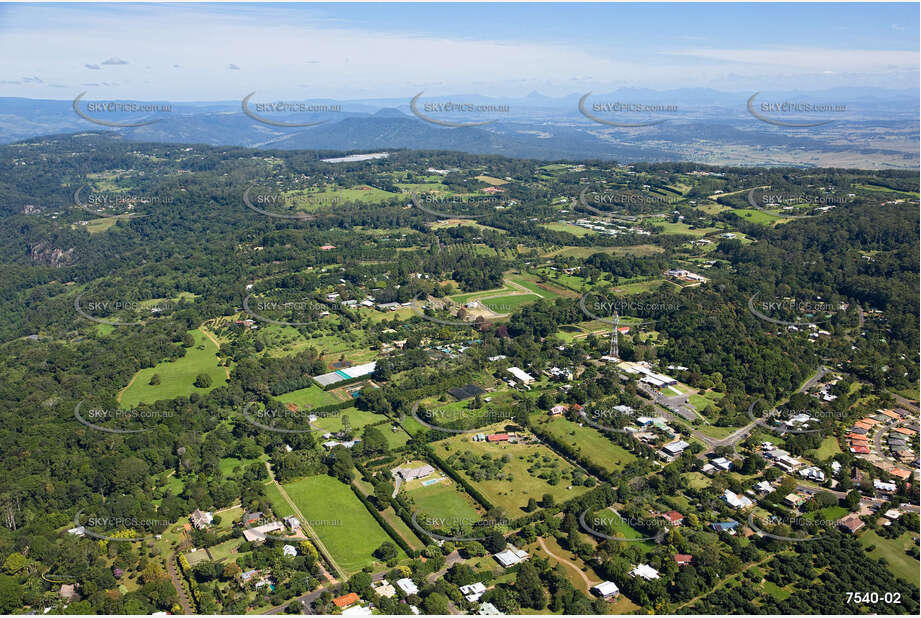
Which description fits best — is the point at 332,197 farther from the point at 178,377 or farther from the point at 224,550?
the point at 224,550

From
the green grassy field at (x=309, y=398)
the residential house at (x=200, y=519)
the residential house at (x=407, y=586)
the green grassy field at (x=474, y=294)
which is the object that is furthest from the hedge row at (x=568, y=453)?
the green grassy field at (x=474, y=294)

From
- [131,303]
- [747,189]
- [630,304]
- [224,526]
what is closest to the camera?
[224,526]

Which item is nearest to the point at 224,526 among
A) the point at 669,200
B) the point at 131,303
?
the point at 131,303

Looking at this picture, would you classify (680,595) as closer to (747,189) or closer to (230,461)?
(230,461)

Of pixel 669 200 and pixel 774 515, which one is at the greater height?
pixel 669 200

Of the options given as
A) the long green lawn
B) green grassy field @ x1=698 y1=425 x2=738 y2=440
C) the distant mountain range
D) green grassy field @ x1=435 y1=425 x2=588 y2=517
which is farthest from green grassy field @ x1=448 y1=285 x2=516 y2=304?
the distant mountain range

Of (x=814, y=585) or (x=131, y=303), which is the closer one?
(x=814, y=585)

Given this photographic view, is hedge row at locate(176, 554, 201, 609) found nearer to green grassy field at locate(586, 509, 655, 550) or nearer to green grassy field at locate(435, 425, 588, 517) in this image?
green grassy field at locate(435, 425, 588, 517)

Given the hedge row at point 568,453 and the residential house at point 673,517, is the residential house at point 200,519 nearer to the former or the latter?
the hedge row at point 568,453
